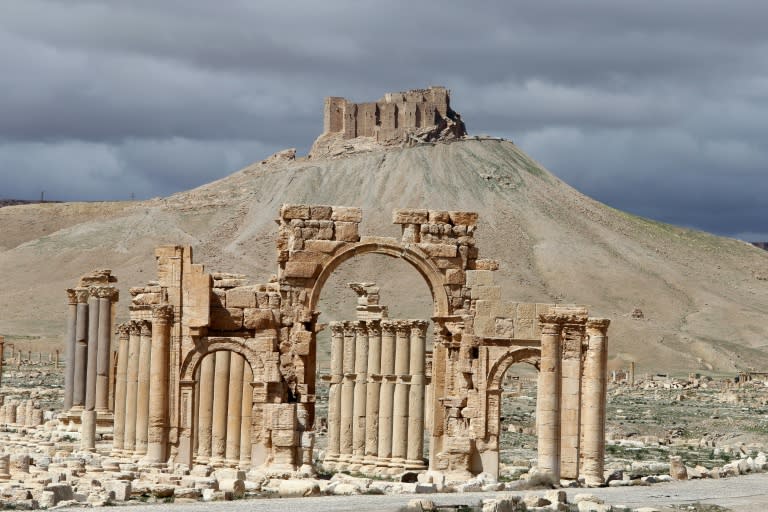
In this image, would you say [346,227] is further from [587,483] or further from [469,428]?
[587,483]

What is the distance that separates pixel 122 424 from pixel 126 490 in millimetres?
12259

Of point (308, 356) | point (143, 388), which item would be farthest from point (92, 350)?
point (308, 356)

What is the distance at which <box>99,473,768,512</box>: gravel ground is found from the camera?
2597 centimetres

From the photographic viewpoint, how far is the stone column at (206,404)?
3831 centimetres

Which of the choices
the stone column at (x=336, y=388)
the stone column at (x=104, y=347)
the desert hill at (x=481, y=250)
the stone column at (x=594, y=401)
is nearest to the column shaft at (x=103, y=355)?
the stone column at (x=104, y=347)

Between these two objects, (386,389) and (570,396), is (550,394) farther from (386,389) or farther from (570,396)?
(386,389)

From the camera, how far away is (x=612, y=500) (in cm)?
2847

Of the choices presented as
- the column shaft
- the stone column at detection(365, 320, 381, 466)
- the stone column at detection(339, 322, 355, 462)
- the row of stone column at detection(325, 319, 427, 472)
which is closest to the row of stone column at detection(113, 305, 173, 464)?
the row of stone column at detection(325, 319, 427, 472)

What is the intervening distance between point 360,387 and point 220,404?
4.68 m

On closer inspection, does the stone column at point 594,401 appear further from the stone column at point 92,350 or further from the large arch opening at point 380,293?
the large arch opening at point 380,293

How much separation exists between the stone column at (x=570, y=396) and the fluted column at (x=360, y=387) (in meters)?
8.84

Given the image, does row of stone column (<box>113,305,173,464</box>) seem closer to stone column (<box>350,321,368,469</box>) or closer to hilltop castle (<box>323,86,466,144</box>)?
stone column (<box>350,321,368,469</box>)

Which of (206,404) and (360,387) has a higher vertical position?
(360,387)

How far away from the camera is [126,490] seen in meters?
27.5
